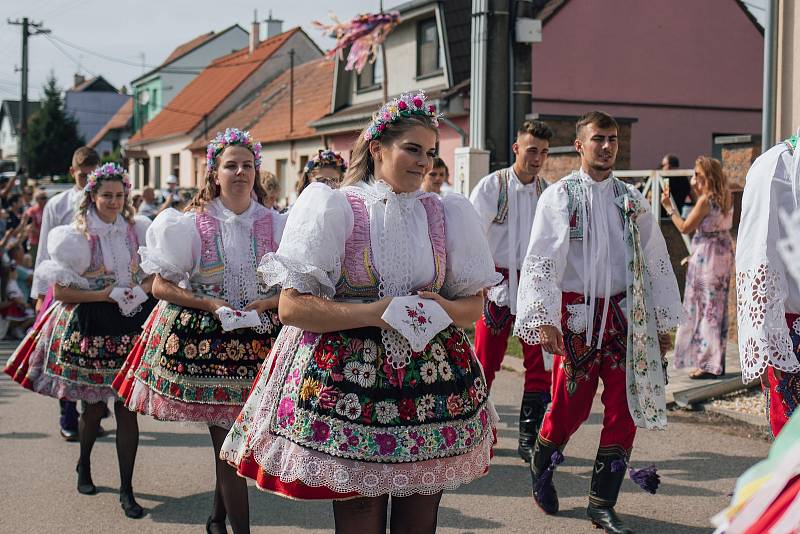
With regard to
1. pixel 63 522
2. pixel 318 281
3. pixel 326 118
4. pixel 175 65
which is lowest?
pixel 63 522

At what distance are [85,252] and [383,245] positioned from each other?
3.18 m

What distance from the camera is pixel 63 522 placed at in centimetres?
524

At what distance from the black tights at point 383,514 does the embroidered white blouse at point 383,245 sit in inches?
27.1

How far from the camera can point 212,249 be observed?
190 inches

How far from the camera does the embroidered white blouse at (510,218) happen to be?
6.70 meters

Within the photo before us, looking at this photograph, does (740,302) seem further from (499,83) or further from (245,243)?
Answer: (499,83)

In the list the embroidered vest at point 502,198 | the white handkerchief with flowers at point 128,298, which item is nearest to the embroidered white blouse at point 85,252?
the white handkerchief with flowers at point 128,298

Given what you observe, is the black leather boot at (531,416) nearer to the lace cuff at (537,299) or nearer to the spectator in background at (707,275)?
the lace cuff at (537,299)

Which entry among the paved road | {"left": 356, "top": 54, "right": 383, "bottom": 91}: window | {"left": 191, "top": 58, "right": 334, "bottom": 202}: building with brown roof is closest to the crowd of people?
the paved road

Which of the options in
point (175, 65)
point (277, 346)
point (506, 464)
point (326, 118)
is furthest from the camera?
point (175, 65)

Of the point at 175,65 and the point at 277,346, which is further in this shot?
the point at 175,65

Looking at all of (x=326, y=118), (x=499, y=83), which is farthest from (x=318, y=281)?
(x=326, y=118)

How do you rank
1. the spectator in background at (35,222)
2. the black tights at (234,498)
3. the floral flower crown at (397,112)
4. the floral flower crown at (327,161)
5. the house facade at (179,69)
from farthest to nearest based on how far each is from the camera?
the house facade at (179,69) → the spectator in background at (35,222) → the floral flower crown at (327,161) → the black tights at (234,498) → the floral flower crown at (397,112)

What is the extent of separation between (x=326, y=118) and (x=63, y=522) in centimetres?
2379
